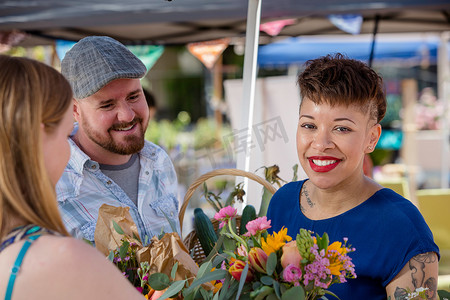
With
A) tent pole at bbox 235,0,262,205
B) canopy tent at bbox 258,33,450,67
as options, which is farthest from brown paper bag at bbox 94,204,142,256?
canopy tent at bbox 258,33,450,67

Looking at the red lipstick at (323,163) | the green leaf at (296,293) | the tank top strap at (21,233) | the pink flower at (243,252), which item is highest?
the red lipstick at (323,163)

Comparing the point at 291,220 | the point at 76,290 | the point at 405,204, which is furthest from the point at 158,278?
the point at 405,204

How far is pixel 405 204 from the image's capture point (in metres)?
1.31

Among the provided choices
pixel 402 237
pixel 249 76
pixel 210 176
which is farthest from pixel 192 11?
pixel 402 237

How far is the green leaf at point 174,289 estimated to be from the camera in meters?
1.04

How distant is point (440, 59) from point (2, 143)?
7245mm

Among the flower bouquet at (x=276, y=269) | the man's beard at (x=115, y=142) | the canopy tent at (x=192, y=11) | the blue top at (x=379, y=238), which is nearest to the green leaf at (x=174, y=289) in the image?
the flower bouquet at (x=276, y=269)

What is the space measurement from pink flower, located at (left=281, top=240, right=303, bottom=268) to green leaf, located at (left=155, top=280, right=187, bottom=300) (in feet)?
0.70

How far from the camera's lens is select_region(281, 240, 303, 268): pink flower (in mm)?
964

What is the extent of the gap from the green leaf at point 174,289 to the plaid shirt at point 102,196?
0.61 meters

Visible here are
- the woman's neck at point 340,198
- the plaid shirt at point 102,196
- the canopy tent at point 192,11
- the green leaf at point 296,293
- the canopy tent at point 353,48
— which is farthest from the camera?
the canopy tent at point 353,48

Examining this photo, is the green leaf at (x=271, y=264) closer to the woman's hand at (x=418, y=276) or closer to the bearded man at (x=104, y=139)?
the woman's hand at (x=418, y=276)

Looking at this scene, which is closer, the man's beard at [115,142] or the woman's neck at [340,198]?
the woman's neck at [340,198]

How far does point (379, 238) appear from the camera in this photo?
4.15 feet
